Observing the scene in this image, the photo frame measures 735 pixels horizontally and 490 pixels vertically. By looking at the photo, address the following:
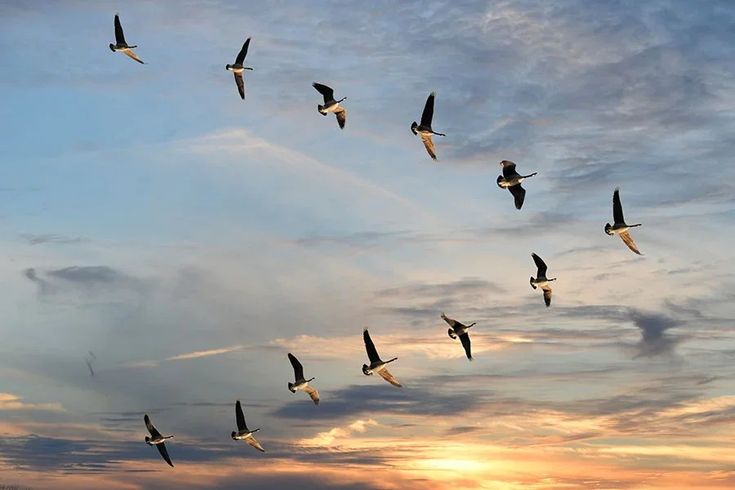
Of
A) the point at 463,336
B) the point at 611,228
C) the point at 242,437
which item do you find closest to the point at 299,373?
the point at 242,437

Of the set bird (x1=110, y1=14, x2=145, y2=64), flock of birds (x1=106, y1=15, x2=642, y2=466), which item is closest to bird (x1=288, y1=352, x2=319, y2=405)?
flock of birds (x1=106, y1=15, x2=642, y2=466)

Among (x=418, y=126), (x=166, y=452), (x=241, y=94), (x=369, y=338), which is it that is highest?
(x=241, y=94)

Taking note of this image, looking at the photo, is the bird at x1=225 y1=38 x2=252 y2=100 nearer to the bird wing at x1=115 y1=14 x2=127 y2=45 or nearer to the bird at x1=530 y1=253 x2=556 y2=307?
the bird wing at x1=115 y1=14 x2=127 y2=45

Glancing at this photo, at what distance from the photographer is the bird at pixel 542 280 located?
90125mm

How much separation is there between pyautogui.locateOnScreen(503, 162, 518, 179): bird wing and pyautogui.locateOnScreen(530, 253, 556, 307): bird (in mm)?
8203

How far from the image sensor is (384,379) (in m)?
85.5

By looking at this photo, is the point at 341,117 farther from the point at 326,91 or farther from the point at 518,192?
the point at 518,192

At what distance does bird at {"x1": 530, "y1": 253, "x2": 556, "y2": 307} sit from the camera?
296 ft

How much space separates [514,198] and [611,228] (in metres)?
7.80

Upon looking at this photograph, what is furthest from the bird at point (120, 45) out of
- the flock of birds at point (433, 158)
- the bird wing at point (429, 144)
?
the bird wing at point (429, 144)

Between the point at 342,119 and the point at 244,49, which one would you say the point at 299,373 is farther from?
the point at 244,49

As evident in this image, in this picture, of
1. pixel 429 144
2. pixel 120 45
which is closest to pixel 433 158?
pixel 429 144

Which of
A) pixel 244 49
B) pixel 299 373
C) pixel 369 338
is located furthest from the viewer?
pixel 244 49

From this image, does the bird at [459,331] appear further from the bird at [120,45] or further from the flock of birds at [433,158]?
the bird at [120,45]
